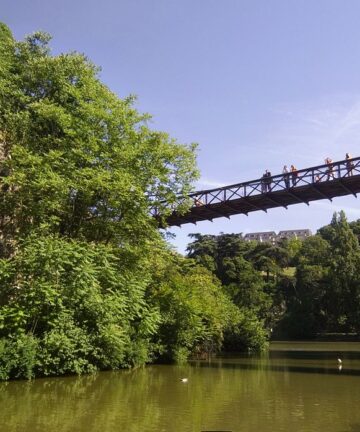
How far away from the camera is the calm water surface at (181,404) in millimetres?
10623

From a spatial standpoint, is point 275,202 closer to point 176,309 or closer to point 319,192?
point 319,192

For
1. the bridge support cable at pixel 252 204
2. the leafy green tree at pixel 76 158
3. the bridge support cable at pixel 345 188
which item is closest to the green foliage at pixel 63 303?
the leafy green tree at pixel 76 158

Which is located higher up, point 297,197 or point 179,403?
point 297,197

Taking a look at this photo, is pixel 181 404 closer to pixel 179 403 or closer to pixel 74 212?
pixel 179 403

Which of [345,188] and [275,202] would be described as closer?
[345,188]

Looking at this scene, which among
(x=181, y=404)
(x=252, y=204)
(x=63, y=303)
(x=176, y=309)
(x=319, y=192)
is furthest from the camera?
(x=176, y=309)

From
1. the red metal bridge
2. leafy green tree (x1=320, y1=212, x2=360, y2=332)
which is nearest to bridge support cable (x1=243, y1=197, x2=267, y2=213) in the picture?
the red metal bridge

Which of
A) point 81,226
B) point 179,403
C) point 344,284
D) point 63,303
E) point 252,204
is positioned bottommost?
point 179,403

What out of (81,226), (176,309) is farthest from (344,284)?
(81,226)

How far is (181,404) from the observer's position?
13.5 m

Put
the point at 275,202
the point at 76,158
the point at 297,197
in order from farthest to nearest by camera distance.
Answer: the point at 275,202 < the point at 297,197 < the point at 76,158

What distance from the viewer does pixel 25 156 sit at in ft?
68.8

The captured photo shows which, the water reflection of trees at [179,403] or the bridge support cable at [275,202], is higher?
the bridge support cable at [275,202]

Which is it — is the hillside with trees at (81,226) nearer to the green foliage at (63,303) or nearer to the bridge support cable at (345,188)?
the green foliage at (63,303)
